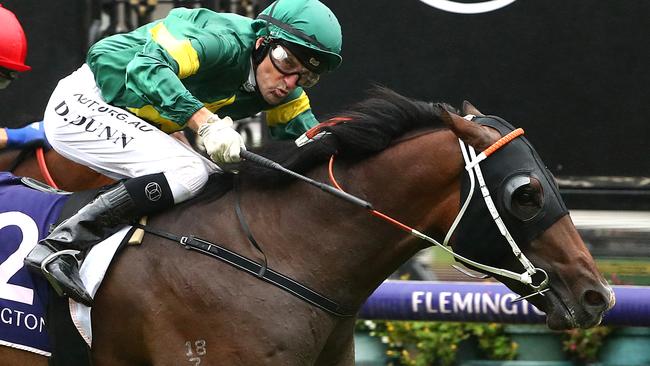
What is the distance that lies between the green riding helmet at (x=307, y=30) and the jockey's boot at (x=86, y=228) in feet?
2.12

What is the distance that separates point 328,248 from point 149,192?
0.61m

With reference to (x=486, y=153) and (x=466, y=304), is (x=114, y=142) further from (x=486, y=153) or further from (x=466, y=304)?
(x=466, y=304)

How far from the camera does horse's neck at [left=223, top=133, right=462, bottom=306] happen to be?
3.59 metres

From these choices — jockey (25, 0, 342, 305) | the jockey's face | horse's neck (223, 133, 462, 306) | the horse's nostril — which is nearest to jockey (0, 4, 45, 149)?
jockey (25, 0, 342, 305)

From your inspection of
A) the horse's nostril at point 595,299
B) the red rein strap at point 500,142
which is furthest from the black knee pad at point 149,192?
the horse's nostril at point 595,299

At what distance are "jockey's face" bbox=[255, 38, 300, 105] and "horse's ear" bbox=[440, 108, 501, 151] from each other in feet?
2.19

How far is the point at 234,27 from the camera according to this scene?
13.0 ft

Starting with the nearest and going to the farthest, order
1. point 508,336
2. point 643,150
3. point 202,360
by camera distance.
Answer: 1. point 202,360
2. point 643,150
3. point 508,336

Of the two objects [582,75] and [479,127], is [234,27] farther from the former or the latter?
[582,75]

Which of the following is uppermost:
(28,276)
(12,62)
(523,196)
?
(12,62)

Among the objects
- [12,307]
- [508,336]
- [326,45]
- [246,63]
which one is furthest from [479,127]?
[508,336]

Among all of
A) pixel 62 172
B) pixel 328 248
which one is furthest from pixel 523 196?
pixel 62 172

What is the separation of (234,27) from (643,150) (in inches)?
91.1

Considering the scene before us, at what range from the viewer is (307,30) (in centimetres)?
385
